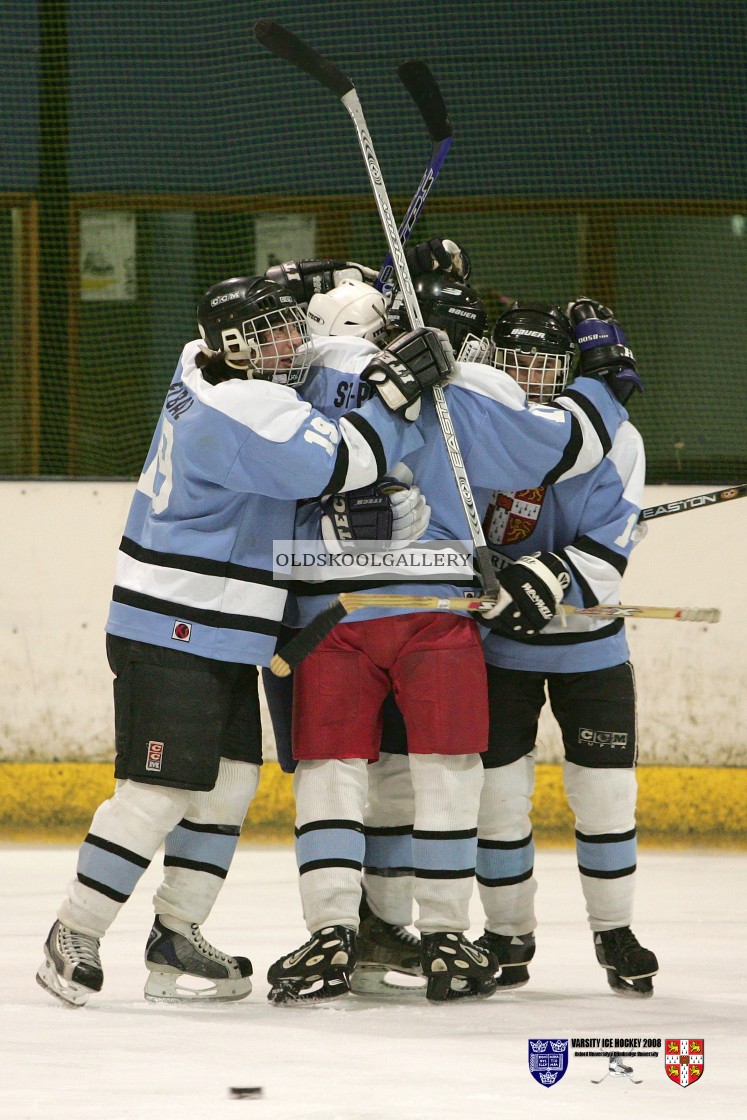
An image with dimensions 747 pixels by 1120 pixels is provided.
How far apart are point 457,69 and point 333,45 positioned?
352 millimetres

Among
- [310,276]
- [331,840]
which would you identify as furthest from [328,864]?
[310,276]

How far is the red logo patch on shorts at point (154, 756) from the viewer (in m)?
2.34

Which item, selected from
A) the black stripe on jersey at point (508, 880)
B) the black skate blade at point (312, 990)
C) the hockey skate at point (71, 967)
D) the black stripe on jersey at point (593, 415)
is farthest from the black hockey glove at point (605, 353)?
the hockey skate at point (71, 967)

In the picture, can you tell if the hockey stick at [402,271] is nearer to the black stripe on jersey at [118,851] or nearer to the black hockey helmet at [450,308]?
the black hockey helmet at [450,308]

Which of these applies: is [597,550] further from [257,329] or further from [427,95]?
[427,95]

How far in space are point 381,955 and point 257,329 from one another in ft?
3.39

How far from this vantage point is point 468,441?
2445mm

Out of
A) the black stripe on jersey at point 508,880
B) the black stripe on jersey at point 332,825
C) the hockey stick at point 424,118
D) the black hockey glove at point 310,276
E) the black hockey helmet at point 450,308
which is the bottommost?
the black stripe on jersey at point 508,880

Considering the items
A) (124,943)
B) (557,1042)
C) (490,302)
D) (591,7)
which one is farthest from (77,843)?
(591,7)

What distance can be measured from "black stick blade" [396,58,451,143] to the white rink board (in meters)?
1.55

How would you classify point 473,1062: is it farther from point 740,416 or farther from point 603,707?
point 740,416

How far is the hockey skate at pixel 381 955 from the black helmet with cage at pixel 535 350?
897 mm

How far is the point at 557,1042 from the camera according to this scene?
206cm

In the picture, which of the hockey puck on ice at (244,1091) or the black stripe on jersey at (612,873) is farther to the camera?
the black stripe on jersey at (612,873)
